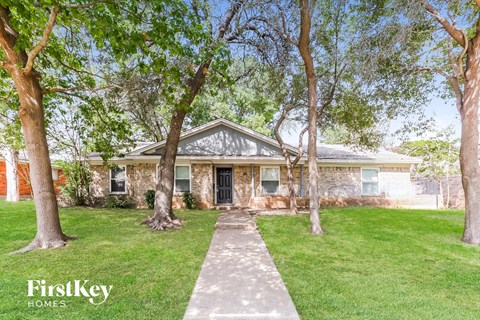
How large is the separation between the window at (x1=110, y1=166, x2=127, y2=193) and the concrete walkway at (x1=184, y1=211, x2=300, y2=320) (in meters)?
10.4

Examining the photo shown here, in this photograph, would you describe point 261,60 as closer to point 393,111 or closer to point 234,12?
point 234,12

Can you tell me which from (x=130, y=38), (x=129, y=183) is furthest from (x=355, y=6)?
(x=129, y=183)

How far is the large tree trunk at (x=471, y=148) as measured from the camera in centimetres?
655

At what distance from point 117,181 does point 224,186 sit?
6.33 m

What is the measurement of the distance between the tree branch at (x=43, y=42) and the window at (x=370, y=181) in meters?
15.7

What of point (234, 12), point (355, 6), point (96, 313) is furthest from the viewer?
point (234, 12)

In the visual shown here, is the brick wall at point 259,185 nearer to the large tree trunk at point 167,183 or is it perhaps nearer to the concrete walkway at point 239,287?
the large tree trunk at point 167,183

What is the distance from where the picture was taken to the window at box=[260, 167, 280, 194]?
14.9 metres

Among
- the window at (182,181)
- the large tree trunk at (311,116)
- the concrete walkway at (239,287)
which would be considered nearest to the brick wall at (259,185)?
the window at (182,181)

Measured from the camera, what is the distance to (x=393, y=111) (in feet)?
31.9

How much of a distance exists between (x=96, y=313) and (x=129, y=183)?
1263 cm

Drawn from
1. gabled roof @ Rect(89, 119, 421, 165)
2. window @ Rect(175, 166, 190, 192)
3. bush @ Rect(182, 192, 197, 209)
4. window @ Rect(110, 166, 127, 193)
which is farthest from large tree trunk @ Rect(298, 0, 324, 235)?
window @ Rect(110, 166, 127, 193)

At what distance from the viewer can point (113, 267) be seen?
4.91 metres

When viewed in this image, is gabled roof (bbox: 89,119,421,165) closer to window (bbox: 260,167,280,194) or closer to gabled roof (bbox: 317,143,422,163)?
gabled roof (bbox: 317,143,422,163)
